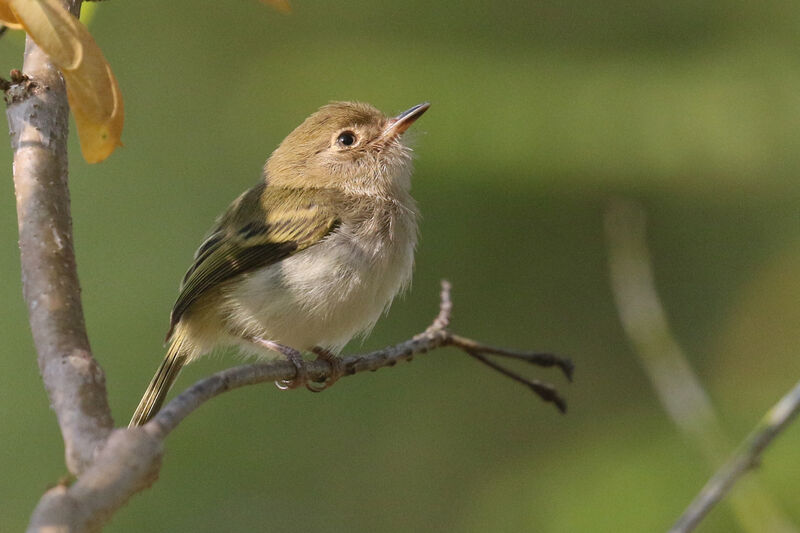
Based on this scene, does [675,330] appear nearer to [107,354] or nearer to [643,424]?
[643,424]

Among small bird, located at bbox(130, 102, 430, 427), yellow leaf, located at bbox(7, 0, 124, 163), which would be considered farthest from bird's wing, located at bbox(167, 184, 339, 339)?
yellow leaf, located at bbox(7, 0, 124, 163)

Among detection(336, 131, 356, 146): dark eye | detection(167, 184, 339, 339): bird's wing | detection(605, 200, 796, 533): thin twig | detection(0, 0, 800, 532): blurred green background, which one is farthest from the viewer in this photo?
detection(336, 131, 356, 146): dark eye

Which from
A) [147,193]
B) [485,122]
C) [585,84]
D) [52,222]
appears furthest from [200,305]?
[52,222]

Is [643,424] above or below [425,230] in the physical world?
below

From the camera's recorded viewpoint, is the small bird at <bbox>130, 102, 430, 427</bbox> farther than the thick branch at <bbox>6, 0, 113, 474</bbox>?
Yes

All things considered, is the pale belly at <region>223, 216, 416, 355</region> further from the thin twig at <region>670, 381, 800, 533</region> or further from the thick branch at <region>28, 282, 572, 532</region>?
the thick branch at <region>28, 282, 572, 532</region>

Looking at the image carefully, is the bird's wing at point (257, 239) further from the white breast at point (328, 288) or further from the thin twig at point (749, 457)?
the thin twig at point (749, 457)

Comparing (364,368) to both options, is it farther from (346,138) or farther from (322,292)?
(346,138)

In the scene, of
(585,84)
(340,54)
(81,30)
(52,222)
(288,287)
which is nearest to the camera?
(81,30)

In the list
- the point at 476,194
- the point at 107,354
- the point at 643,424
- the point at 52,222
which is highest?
the point at 52,222
